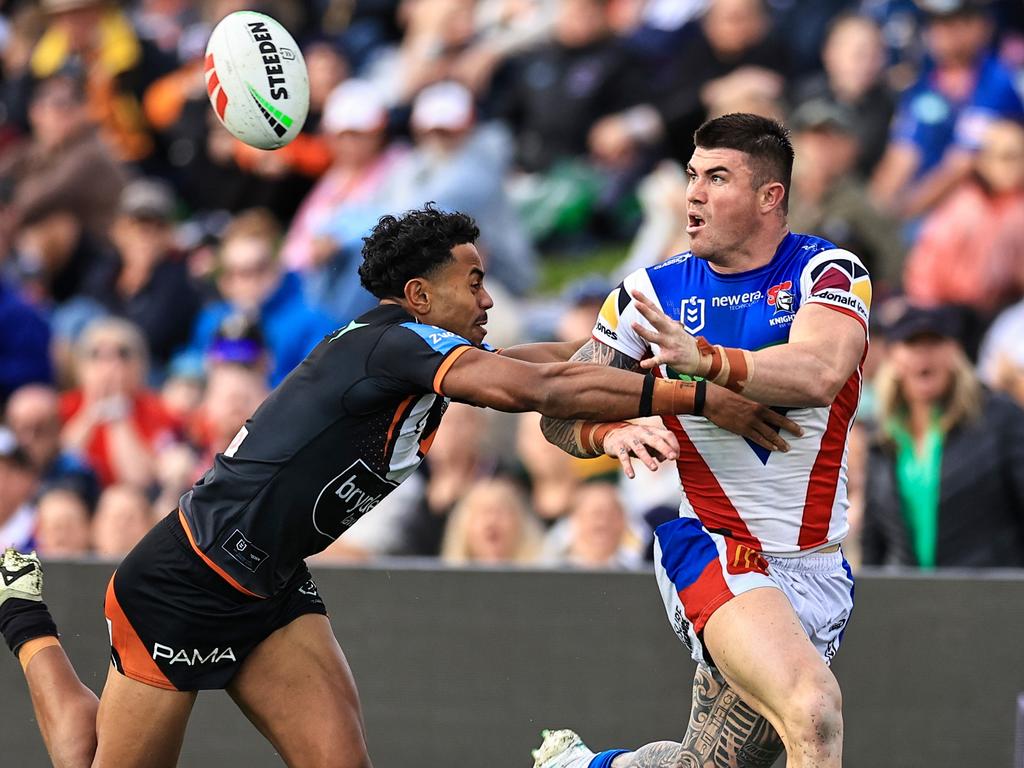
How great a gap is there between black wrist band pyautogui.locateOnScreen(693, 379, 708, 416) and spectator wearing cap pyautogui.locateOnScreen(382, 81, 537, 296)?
218 inches

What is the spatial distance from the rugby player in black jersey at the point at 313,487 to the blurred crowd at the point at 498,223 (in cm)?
272

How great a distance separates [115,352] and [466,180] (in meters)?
2.63

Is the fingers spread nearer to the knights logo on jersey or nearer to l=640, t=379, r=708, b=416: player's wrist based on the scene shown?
l=640, t=379, r=708, b=416: player's wrist

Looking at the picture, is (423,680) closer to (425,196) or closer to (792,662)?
(792,662)

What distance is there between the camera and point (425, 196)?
1093 centimetres

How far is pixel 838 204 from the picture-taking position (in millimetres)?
9695

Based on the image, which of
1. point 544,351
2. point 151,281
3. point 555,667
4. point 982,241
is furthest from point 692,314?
point 151,281

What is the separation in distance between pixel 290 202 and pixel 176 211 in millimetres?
1455

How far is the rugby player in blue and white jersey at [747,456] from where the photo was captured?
17.6ft

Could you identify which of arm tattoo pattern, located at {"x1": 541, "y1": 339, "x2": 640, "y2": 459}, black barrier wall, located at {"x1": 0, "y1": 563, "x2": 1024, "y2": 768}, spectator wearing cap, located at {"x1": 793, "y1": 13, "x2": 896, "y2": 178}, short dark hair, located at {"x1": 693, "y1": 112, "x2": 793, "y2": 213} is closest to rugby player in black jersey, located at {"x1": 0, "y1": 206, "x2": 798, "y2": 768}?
arm tattoo pattern, located at {"x1": 541, "y1": 339, "x2": 640, "y2": 459}

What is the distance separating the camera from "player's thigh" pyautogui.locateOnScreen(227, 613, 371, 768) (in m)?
5.73

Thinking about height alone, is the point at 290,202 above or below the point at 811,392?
above

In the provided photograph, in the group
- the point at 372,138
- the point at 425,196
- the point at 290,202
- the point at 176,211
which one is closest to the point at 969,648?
the point at 425,196

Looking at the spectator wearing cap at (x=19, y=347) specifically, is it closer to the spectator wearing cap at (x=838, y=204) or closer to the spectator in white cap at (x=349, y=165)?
the spectator in white cap at (x=349, y=165)
